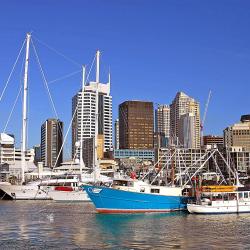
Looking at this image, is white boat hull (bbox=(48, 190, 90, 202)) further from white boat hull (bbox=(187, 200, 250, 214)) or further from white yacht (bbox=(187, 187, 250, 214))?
white boat hull (bbox=(187, 200, 250, 214))

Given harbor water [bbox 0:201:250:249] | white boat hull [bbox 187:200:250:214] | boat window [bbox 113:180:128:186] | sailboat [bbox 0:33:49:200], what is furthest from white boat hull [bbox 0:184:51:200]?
white boat hull [bbox 187:200:250:214]

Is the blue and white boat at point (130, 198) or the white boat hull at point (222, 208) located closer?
the white boat hull at point (222, 208)

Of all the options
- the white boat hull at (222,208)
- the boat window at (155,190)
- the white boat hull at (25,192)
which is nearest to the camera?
the white boat hull at (222,208)

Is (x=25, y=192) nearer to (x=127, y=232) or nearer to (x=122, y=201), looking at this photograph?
(x=122, y=201)

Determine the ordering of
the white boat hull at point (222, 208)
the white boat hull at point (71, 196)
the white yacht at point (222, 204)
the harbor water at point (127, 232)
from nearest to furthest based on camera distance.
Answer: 1. the harbor water at point (127, 232)
2. the white boat hull at point (222, 208)
3. the white yacht at point (222, 204)
4. the white boat hull at point (71, 196)

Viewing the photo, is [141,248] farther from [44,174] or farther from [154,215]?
[44,174]

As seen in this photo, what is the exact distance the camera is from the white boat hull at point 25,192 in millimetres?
132375

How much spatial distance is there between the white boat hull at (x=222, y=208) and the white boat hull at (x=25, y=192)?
6131cm

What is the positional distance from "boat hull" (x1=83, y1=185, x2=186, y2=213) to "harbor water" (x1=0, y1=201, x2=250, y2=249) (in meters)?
3.65

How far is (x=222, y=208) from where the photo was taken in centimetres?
7994

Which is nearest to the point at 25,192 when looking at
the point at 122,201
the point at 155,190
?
the point at 122,201

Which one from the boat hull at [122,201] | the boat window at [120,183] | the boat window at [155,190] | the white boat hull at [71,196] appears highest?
the boat window at [120,183]

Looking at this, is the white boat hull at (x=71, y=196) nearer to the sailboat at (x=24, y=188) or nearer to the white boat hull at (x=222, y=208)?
the sailboat at (x=24, y=188)

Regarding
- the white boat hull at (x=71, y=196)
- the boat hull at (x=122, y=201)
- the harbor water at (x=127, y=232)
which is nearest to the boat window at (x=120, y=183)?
the boat hull at (x=122, y=201)
